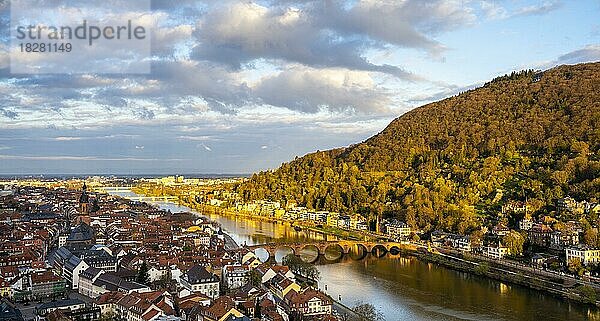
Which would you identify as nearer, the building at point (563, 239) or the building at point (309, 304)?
the building at point (309, 304)

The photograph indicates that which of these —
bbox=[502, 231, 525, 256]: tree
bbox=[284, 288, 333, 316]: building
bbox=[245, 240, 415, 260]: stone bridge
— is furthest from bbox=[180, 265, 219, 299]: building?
bbox=[502, 231, 525, 256]: tree

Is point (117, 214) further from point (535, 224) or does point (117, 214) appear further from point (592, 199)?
point (592, 199)

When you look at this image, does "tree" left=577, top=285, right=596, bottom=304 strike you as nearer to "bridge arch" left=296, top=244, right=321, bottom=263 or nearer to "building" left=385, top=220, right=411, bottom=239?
"bridge arch" left=296, top=244, right=321, bottom=263

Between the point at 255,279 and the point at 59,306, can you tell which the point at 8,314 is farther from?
the point at 255,279

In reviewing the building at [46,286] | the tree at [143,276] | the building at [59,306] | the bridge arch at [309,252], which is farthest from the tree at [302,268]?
the building at [59,306]

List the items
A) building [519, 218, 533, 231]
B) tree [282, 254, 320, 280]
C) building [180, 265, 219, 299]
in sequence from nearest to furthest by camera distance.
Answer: building [180, 265, 219, 299] < tree [282, 254, 320, 280] < building [519, 218, 533, 231]

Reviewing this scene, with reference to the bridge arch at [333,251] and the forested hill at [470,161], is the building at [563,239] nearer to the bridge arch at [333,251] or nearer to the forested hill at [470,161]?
the forested hill at [470,161]

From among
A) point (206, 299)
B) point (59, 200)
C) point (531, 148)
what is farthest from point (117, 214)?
point (531, 148)
